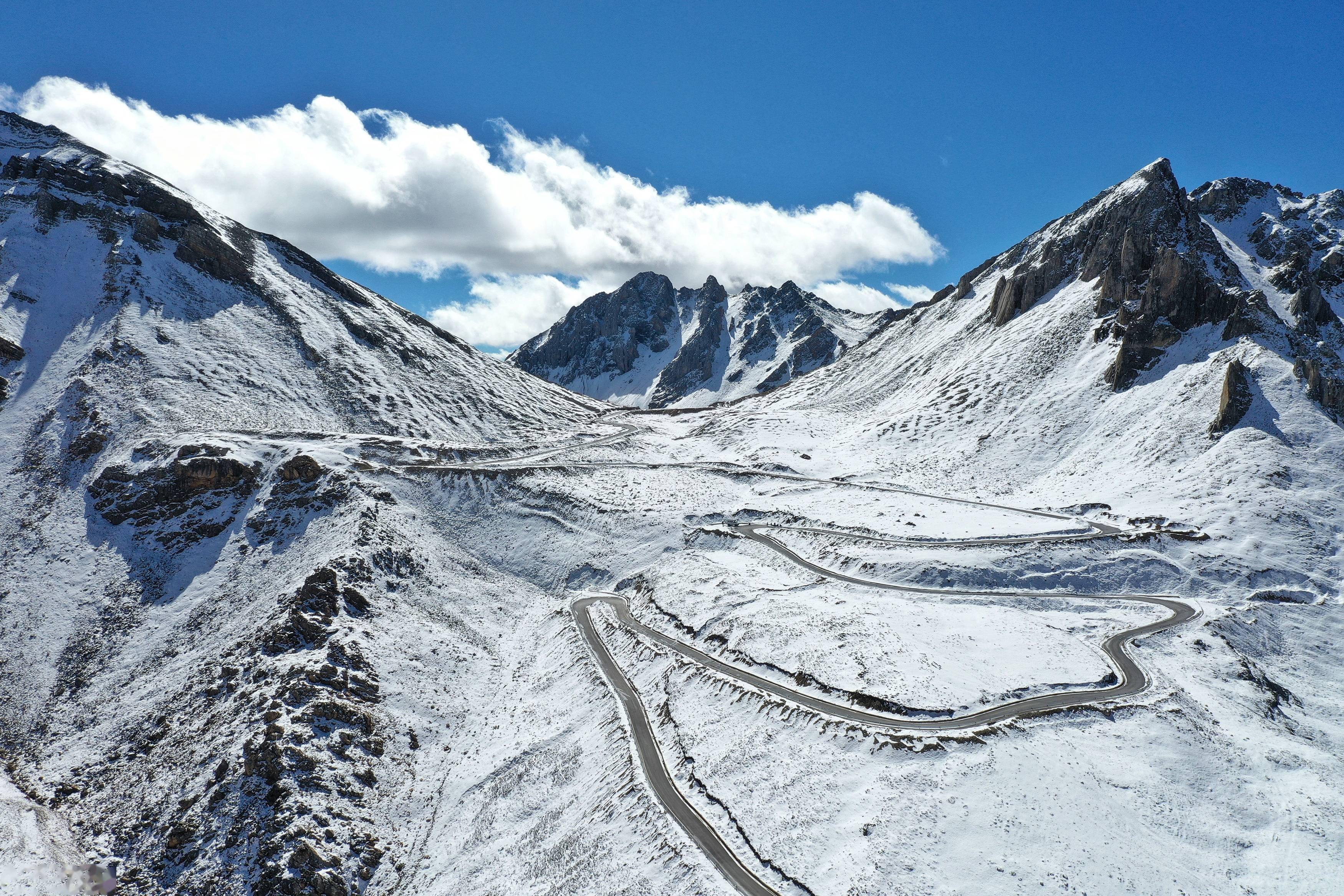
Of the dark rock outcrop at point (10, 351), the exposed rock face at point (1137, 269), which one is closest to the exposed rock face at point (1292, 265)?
the exposed rock face at point (1137, 269)

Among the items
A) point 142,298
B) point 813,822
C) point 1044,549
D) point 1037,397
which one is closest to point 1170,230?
point 1037,397

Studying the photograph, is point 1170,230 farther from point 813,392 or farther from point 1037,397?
point 813,392

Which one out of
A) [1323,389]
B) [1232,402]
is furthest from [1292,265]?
[1232,402]

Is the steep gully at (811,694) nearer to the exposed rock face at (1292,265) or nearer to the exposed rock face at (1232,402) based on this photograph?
the exposed rock face at (1232,402)

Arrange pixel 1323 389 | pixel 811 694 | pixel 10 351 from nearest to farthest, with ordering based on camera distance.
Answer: pixel 811 694
pixel 1323 389
pixel 10 351

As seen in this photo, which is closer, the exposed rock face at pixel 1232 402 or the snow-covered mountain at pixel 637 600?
the snow-covered mountain at pixel 637 600

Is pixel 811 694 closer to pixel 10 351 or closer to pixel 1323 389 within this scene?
pixel 1323 389
